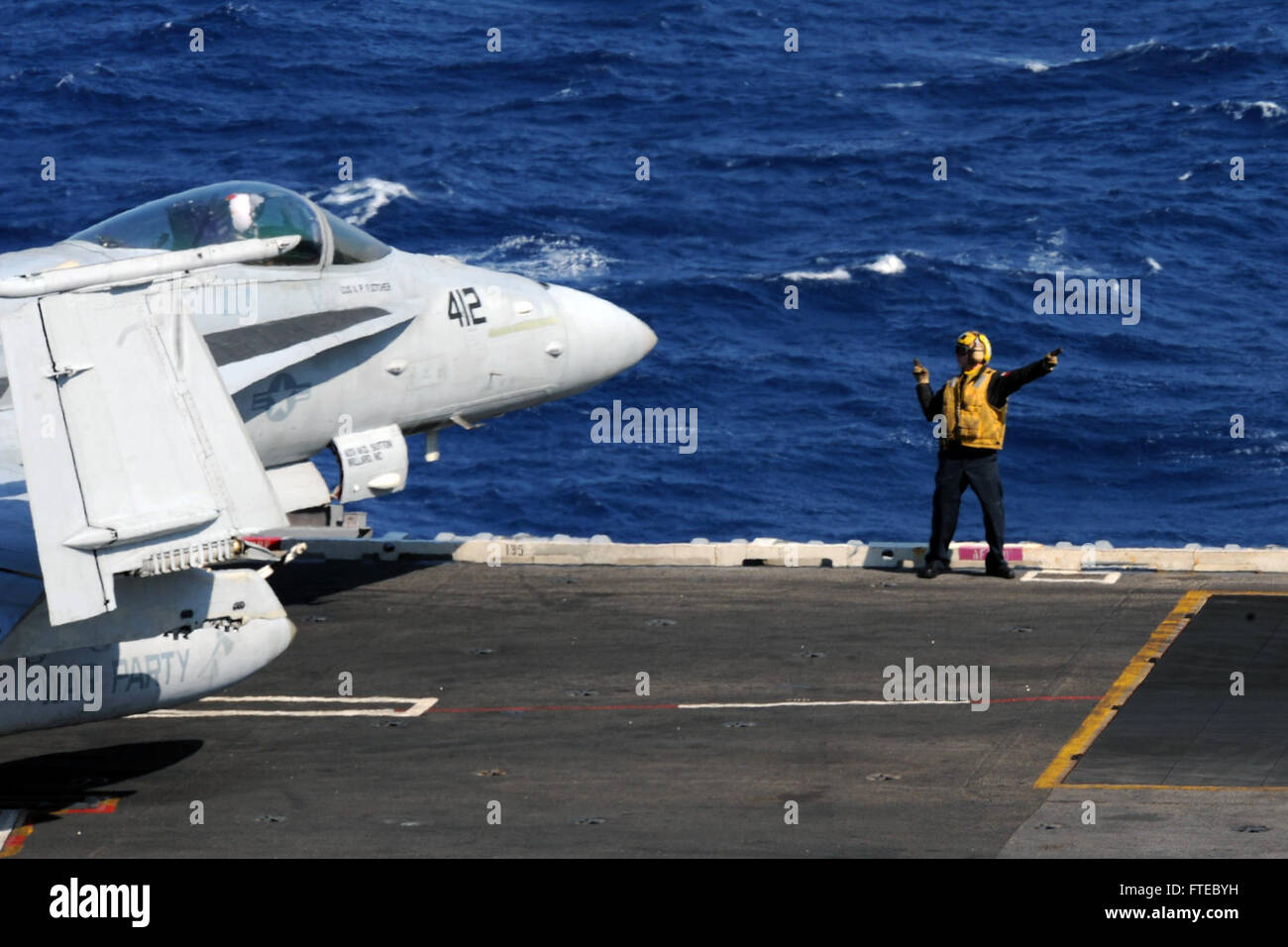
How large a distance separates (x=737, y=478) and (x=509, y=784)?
1057 inches

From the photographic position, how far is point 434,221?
170 feet

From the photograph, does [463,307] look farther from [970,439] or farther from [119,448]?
[119,448]

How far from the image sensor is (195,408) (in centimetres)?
1298

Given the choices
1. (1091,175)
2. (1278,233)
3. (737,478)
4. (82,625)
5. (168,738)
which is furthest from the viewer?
(1091,175)

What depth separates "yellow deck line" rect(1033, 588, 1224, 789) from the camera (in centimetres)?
1468

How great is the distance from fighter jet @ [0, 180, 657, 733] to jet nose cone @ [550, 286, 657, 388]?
13.7 inches

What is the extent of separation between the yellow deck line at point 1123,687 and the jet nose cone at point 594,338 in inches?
279

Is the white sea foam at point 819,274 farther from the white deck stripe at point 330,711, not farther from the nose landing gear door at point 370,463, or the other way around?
the white deck stripe at point 330,711

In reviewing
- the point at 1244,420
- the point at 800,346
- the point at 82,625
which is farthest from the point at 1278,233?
the point at 82,625

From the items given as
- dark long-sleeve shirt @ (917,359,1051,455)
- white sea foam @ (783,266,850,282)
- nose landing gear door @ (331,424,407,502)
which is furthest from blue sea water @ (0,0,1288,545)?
nose landing gear door @ (331,424,407,502)

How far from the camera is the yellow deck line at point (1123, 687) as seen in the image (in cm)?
1468

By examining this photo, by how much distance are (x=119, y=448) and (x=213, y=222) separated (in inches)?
268

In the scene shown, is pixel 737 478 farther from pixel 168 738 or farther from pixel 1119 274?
pixel 168 738

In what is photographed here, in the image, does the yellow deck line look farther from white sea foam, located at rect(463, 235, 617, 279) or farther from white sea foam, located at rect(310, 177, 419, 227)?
white sea foam, located at rect(310, 177, 419, 227)
